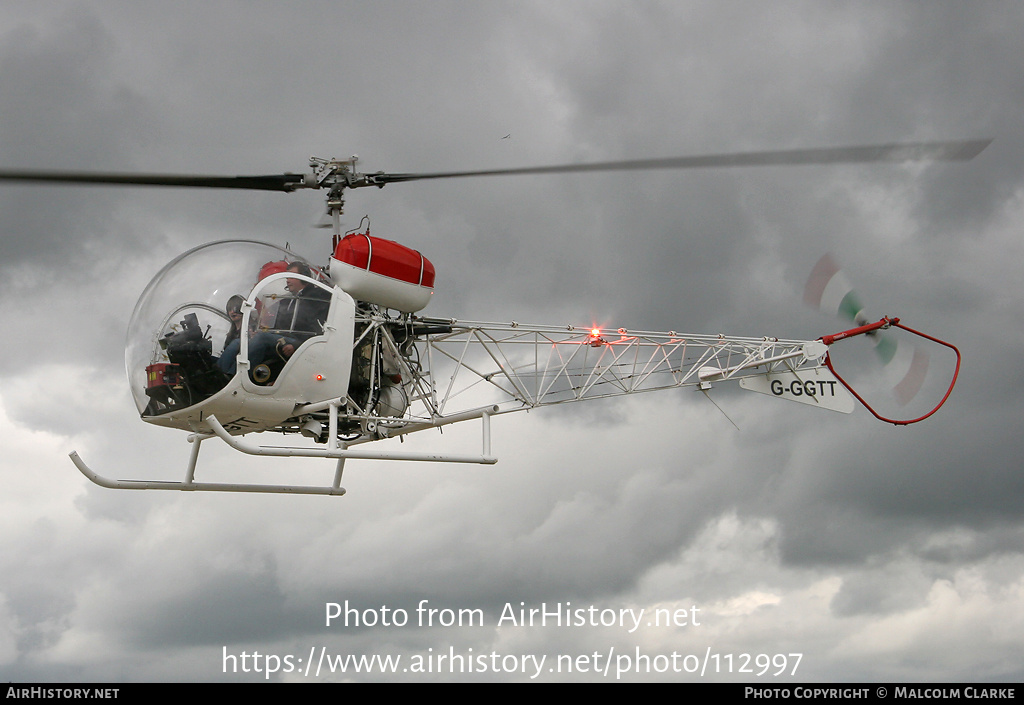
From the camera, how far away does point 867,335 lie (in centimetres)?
2173

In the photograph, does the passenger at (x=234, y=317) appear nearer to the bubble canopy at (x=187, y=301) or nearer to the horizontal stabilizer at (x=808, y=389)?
the bubble canopy at (x=187, y=301)

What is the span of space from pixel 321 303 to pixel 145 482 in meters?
3.93

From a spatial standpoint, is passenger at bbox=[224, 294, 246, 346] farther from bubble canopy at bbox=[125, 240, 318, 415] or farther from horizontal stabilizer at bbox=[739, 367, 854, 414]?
horizontal stabilizer at bbox=[739, 367, 854, 414]

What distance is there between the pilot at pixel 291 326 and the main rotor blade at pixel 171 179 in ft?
4.73

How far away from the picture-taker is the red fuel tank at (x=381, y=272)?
17.0m

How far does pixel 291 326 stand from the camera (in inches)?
626

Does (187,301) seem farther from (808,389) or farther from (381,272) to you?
(808,389)

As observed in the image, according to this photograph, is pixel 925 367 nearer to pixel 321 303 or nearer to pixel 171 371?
pixel 321 303

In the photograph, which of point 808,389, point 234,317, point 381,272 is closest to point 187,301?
point 234,317

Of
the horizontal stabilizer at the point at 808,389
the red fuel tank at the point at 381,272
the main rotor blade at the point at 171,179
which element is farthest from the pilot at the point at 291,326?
the horizontal stabilizer at the point at 808,389

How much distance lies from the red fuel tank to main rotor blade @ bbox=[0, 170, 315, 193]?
1.36m

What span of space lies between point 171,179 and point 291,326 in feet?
9.16

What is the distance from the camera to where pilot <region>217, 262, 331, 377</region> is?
50.2 ft

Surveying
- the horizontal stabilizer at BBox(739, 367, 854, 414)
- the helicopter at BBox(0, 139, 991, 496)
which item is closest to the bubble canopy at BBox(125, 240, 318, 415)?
the helicopter at BBox(0, 139, 991, 496)
